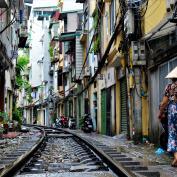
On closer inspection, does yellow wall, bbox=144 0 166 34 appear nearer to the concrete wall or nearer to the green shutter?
the green shutter

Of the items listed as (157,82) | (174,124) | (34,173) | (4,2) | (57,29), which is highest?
(57,29)

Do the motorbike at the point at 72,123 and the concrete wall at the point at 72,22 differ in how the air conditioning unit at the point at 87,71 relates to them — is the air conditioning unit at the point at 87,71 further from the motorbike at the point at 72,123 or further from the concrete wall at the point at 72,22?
the concrete wall at the point at 72,22

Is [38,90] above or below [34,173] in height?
above

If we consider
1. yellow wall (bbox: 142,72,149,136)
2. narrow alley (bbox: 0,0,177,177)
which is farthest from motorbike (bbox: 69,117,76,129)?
yellow wall (bbox: 142,72,149,136)

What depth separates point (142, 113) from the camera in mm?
15930

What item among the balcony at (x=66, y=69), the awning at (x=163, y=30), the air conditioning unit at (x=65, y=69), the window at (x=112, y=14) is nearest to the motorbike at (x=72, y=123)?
the balcony at (x=66, y=69)

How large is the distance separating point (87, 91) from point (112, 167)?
2825 cm

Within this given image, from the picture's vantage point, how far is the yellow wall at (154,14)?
43.5 feet

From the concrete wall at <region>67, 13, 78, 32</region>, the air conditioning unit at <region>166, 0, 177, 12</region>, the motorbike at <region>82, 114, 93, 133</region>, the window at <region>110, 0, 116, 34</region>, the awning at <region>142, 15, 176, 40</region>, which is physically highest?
the concrete wall at <region>67, 13, 78, 32</region>

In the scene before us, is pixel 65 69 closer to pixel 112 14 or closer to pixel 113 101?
pixel 112 14

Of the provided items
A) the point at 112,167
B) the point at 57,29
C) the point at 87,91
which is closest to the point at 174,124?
the point at 112,167

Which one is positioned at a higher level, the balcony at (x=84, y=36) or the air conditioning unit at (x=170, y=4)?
the balcony at (x=84, y=36)

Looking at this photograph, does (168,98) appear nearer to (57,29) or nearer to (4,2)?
(4,2)

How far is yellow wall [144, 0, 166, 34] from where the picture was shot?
522 inches
